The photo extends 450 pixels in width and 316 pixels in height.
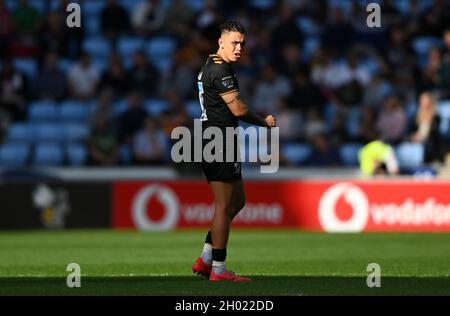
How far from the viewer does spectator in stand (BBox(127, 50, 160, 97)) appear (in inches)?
928

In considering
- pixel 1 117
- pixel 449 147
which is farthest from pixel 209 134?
pixel 1 117

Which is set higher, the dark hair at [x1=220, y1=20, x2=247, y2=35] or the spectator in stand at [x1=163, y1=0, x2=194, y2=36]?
the spectator in stand at [x1=163, y1=0, x2=194, y2=36]

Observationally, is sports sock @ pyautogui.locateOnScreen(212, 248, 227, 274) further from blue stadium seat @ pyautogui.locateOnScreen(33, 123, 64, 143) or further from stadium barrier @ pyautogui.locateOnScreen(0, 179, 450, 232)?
blue stadium seat @ pyautogui.locateOnScreen(33, 123, 64, 143)

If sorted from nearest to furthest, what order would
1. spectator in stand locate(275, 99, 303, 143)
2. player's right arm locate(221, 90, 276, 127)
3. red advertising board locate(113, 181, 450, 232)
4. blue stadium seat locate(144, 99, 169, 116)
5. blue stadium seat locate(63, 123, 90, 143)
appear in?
player's right arm locate(221, 90, 276, 127)
red advertising board locate(113, 181, 450, 232)
spectator in stand locate(275, 99, 303, 143)
blue stadium seat locate(63, 123, 90, 143)
blue stadium seat locate(144, 99, 169, 116)

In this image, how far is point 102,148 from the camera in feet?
73.6

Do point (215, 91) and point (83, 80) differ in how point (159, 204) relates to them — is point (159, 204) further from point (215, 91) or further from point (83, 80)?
point (215, 91)

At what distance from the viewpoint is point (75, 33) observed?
2462 cm

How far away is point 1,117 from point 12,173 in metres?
2.24

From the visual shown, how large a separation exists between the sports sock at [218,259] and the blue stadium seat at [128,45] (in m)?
14.7

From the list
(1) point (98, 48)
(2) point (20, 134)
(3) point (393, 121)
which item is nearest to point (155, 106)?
(1) point (98, 48)

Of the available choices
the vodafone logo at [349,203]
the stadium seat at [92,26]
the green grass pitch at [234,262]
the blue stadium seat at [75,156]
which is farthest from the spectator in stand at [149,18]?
the vodafone logo at [349,203]

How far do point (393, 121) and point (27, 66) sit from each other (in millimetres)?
7732

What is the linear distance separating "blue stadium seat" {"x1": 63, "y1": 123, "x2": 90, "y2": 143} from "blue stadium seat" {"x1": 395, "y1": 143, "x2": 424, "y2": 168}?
19.7ft

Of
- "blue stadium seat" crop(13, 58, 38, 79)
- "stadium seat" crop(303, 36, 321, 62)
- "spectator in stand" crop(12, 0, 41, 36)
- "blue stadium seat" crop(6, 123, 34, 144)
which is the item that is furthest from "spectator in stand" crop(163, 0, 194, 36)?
"blue stadium seat" crop(6, 123, 34, 144)
